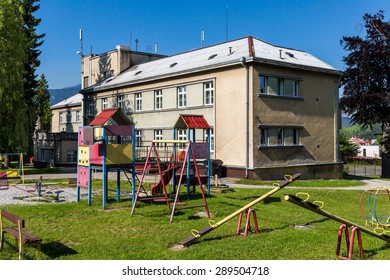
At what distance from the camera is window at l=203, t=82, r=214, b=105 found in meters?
27.7

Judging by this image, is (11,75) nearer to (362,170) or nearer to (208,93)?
(208,93)

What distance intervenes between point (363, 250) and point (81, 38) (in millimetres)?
47289

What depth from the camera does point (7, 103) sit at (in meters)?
27.1

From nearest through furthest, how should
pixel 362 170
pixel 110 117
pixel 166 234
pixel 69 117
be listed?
pixel 166 234
pixel 110 117
pixel 69 117
pixel 362 170

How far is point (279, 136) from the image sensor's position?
88.7ft

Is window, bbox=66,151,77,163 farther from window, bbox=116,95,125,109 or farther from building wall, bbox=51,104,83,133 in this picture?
building wall, bbox=51,104,83,133

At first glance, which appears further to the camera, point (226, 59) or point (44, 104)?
point (44, 104)

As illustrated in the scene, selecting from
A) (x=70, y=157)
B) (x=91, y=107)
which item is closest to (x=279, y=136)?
(x=91, y=107)

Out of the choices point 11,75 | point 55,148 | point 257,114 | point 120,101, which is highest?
point 11,75

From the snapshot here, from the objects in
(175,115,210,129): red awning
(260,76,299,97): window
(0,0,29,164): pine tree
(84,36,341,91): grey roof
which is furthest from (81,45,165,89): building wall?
(175,115,210,129): red awning

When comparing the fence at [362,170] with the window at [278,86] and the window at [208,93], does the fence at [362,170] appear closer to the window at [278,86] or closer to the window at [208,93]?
the window at [278,86]

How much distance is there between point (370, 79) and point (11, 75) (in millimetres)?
26083

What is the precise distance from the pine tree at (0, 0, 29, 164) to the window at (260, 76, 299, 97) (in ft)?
51.6

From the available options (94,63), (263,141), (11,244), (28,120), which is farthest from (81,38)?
(11,244)
